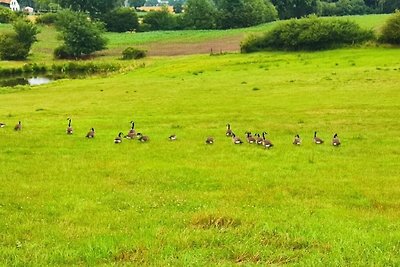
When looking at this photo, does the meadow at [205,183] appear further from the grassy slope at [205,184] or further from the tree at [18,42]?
the tree at [18,42]

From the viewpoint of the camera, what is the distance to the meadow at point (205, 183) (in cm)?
1220

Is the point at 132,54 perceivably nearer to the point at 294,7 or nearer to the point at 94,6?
the point at 294,7

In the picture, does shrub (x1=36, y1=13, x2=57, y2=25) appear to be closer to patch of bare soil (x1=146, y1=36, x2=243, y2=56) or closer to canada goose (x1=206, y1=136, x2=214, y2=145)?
patch of bare soil (x1=146, y1=36, x2=243, y2=56)

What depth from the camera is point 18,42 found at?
119 metres

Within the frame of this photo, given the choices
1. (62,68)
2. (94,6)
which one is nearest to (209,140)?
(62,68)

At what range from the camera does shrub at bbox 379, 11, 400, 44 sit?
3246 inches

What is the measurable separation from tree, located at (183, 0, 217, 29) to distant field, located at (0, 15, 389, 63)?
1254 centimetres

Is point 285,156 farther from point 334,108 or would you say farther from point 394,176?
point 334,108

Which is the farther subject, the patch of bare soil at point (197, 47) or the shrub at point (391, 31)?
the patch of bare soil at point (197, 47)

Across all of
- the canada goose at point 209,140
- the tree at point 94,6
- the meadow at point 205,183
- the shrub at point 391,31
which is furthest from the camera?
the tree at point 94,6

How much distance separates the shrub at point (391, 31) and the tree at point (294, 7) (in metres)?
76.7

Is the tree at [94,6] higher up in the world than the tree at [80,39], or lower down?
higher up

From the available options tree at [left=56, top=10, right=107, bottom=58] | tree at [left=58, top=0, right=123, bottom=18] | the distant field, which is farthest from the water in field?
tree at [left=58, top=0, right=123, bottom=18]

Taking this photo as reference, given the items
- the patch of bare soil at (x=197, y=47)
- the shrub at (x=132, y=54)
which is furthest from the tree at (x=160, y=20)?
the shrub at (x=132, y=54)
